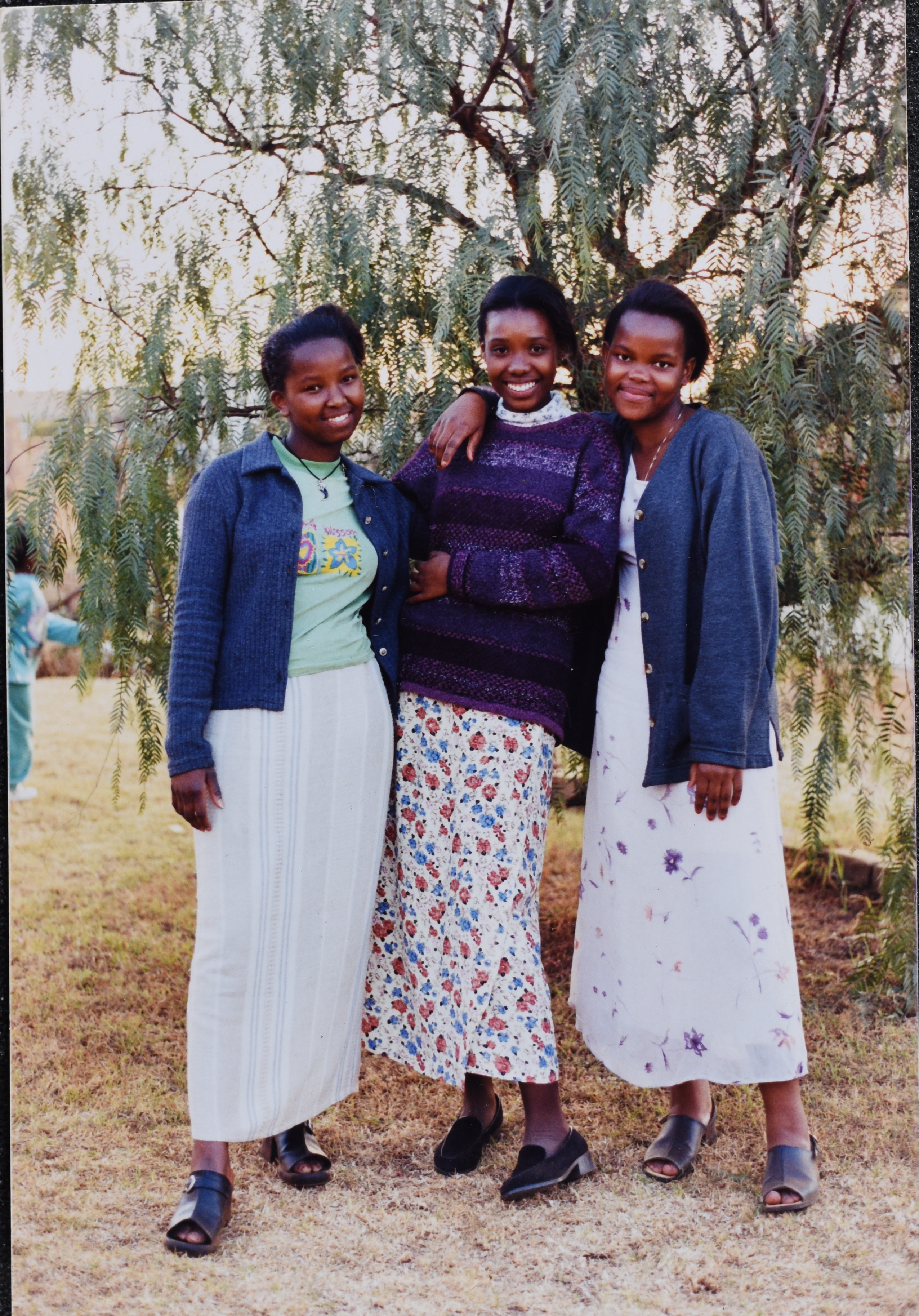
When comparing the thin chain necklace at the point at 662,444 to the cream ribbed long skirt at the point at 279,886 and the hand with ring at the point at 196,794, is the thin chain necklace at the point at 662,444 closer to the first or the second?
the cream ribbed long skirt at the point at 279,886

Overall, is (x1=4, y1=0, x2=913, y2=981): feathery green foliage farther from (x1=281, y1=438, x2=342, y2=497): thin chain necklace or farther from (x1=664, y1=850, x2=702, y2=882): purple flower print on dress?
(x1=664, y1=850, x2=702, y2=882): purple flower print on dress

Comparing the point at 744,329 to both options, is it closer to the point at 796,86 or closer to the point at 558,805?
the point at 796,86

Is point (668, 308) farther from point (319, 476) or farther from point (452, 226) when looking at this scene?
point (452, 226)

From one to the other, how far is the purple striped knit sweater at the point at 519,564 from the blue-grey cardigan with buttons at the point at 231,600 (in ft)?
0.99

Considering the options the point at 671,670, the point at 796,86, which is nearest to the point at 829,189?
the point at 796,86

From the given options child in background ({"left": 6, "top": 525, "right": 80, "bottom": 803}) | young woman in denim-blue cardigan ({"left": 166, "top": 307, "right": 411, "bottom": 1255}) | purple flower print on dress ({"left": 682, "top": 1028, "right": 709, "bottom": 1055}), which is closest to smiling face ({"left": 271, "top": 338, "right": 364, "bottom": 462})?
young woman in denim-blue cardigan ({"left": 166, "top": 307, "right": 411, "bottom": 1255})

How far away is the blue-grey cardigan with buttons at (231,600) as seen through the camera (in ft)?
7.09

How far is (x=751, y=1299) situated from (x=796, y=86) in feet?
→ 7.84

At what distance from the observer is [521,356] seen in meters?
2.27

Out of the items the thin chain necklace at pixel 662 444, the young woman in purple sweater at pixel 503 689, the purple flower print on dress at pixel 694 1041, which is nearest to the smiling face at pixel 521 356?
the young woman in purple sweater at pixel 503 689

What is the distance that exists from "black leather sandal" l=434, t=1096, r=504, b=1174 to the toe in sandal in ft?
0.76

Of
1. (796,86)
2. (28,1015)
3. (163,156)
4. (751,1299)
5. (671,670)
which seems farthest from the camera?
(28,1015)

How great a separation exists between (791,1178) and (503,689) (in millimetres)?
1067

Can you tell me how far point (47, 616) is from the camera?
11.9 ft
